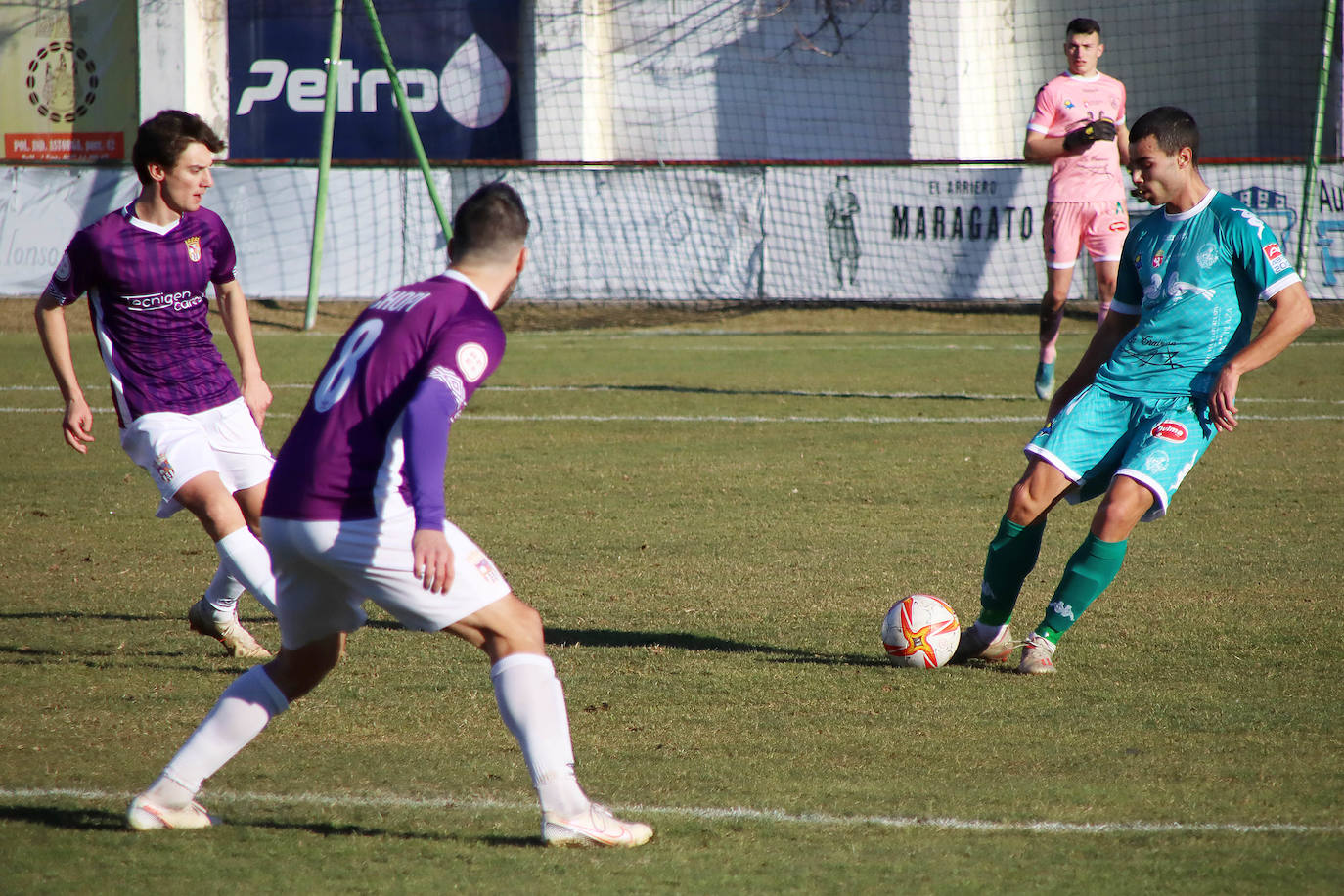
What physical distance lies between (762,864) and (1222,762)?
4.72 feet

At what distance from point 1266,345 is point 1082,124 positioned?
5.98 m

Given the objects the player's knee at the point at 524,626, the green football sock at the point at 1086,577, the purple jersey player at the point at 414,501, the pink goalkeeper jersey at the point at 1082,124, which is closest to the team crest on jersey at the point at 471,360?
the purple jersey player at the point at 414,501

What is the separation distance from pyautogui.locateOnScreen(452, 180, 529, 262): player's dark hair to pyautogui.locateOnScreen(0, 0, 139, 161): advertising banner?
24783mm

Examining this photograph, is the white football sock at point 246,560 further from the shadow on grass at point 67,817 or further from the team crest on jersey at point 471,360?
the team crest on jersey at point 471,360

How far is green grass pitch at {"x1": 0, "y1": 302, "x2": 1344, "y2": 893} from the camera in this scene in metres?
3.20

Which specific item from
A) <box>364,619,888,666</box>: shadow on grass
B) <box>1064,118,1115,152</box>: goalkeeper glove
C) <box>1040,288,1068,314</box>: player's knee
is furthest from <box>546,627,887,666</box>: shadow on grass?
<box>1040,288,1068,314</box>: player's knee

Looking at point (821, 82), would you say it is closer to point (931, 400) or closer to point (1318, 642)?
point (931, 400)

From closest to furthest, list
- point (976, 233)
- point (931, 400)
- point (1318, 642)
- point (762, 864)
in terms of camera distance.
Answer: point (762, 864), point (1318, 642), point (931, 400), point (976, 233)

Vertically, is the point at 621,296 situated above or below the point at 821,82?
below

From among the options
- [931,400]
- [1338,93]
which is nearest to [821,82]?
[1338,93]

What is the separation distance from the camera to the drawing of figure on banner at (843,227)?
20.2 m

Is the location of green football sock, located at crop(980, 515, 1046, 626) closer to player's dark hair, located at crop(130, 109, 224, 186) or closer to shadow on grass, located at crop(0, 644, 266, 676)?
shadow on grass, located at crop(0, 644, 266, 676)

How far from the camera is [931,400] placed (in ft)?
38.3

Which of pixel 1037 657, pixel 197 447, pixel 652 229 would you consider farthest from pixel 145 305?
pixel 652 229
